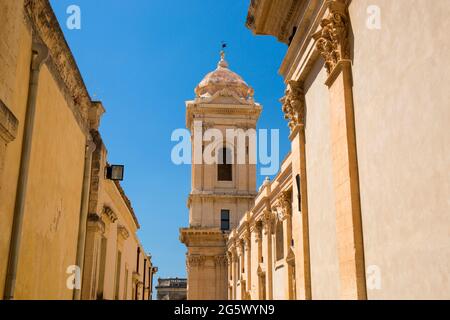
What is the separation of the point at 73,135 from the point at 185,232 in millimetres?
32529

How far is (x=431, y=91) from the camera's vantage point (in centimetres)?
603

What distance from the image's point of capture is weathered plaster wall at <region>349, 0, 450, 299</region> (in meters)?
5.84

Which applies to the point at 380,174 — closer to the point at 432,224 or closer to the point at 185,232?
the point at 432,224

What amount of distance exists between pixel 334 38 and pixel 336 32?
12 cm

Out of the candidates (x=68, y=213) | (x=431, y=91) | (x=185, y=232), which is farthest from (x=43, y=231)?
(x=185, y=232)

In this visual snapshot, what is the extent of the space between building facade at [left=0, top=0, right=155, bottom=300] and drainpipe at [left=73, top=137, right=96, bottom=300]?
2 cm

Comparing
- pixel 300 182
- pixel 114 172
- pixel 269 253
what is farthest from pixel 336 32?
pixel 269 253

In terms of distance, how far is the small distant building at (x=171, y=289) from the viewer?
213 feet

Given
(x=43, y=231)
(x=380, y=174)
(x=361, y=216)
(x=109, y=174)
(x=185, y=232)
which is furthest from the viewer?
(x=185, y=232)

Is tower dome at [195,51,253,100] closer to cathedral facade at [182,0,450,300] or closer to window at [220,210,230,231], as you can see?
window at [220,210,230,231]

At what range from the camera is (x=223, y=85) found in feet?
157

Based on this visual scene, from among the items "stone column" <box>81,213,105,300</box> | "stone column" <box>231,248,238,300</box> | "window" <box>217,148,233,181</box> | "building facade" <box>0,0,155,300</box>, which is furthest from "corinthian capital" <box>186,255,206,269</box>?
"stone column" <box>81,213,105,300</box>

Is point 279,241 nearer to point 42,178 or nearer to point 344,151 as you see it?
point 344,151
